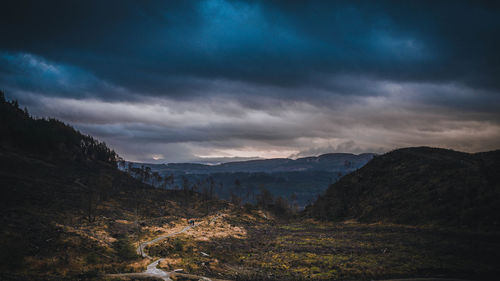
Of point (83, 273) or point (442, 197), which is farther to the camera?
point (442, 197)

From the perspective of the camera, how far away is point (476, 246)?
6412cm

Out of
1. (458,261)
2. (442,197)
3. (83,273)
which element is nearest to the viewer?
(83,273)

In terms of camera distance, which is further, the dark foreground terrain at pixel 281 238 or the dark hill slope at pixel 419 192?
the dark hill slope at pixel 419 192

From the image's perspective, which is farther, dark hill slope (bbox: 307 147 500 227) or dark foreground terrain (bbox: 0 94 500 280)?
dark hill slope (bbox: 307 147 500 227)

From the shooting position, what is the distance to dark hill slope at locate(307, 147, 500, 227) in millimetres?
93375

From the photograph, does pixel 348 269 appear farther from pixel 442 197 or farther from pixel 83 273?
pixel 442 197

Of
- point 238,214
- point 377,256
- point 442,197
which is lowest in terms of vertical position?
point 238,214

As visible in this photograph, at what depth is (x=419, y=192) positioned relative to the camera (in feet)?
401

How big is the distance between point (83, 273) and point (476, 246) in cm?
8386

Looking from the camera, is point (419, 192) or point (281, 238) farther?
point (419, 192)

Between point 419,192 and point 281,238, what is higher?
point 419,192

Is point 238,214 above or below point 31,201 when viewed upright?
below

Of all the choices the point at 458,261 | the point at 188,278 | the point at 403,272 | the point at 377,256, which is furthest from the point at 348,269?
the point at 188,278

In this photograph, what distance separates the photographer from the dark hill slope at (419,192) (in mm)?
93375
